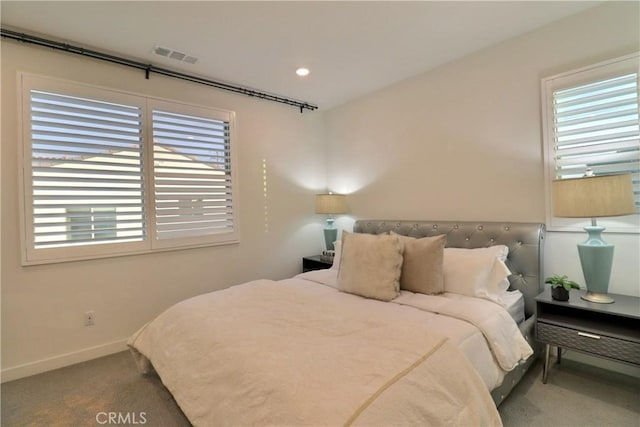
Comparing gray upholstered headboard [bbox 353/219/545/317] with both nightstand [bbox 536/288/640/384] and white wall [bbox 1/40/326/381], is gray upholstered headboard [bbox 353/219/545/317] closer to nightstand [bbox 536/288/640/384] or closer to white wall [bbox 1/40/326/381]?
nightstand [bbox 536/288/640/384]

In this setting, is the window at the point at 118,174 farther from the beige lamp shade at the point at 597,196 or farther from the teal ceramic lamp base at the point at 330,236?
the beige lamp shade at the point at 597,196

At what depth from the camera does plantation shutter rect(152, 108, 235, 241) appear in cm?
304

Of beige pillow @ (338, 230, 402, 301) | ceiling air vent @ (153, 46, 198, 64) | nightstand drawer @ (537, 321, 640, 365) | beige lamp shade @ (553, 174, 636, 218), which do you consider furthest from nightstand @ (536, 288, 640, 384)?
ceiling air vent @ (153, 46, 198, 64)

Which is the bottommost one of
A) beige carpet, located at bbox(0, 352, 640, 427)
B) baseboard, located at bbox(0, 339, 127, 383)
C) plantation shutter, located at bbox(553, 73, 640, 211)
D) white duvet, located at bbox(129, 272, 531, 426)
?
beige carpet, located at bbox(0, 352, 640, 427)

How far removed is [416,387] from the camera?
4.03 ft

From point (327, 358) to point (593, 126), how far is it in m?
2.51

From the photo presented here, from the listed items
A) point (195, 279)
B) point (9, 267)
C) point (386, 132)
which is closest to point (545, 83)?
point (386, 132)

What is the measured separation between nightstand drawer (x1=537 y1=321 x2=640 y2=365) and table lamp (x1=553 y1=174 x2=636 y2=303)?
10.1 inches

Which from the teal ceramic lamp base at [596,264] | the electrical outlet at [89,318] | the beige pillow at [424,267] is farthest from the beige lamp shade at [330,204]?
the electrical outlet at [89,318]

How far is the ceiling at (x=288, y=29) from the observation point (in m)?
2.14

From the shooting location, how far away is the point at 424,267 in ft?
7.66

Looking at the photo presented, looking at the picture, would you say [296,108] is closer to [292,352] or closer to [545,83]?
[545,83]

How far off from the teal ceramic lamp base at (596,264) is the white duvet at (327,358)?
2.06 feet

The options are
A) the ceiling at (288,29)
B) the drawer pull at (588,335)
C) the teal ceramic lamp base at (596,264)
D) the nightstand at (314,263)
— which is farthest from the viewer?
the nightstand at (314,263)
